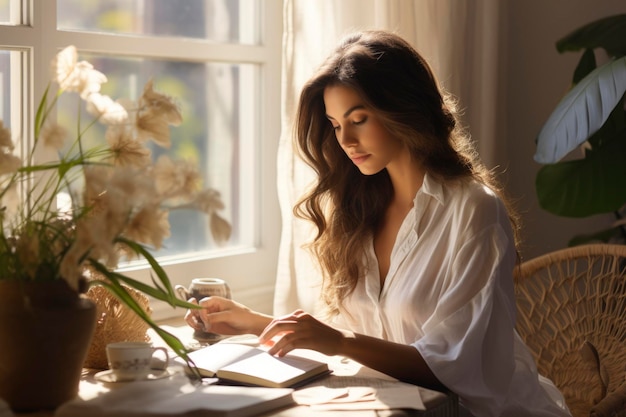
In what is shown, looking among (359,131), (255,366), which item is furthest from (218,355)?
(359,131)

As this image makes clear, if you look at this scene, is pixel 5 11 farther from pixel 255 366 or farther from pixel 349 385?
pixel 349 385

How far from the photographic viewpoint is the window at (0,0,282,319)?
222 centimetres

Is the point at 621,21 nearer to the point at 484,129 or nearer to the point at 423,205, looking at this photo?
the point at 484,129

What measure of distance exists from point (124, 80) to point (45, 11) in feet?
1.09

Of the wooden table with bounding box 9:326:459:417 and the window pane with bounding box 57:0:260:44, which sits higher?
the window pane with bounding box 57:0:260:44

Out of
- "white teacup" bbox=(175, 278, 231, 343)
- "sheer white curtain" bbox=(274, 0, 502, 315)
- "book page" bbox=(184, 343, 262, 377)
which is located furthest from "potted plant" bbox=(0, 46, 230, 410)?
"sheer white curtain" bbox=(274, 0, 502, 315)

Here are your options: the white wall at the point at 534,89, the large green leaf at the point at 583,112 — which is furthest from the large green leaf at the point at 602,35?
the white wall at the point at 534,89

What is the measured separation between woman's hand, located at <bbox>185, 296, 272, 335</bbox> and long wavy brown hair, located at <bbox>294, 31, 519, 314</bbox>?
0.26 metres

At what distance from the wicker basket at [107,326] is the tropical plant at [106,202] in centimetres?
34

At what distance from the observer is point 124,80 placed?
251 centimetres

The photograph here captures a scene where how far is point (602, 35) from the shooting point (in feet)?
9.23

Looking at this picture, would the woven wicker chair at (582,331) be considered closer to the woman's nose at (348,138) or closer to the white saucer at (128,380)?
the woman's nose at (348,138)

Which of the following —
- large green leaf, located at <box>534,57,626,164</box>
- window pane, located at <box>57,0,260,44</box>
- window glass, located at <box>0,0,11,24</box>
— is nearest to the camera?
window glass, located at <box>0,0,11,24</box>

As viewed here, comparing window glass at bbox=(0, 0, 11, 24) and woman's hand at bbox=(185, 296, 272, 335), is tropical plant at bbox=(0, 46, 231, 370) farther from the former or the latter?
window glass at bbox=(0, 0, 11, 24)
